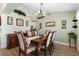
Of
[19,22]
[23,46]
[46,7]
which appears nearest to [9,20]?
[19,22]

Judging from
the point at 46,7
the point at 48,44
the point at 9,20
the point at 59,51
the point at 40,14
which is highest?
the point at 46,7

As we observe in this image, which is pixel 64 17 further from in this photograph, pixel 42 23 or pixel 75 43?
pixel 75 43

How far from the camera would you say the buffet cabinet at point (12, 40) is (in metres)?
1.77

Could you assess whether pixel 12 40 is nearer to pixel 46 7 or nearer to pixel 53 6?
pixel 46 7

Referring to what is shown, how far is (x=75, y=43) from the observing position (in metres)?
1.85

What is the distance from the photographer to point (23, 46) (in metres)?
1.83

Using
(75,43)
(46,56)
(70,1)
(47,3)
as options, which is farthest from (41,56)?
(70,1)

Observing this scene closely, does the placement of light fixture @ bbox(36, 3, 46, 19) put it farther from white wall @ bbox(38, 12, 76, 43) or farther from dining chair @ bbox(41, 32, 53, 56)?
dining chair @ bbox(41, 32, 53, 56)

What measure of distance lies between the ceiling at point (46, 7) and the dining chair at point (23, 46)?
0.49 meters

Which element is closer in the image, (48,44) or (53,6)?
(53,6)

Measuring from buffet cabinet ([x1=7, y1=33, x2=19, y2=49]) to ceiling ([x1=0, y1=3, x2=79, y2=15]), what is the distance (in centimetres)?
45

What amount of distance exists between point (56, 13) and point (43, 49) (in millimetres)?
743

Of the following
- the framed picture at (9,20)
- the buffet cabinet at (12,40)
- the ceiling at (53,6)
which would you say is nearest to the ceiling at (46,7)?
the ceiling at (53,6)

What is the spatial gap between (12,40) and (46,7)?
893 mm
